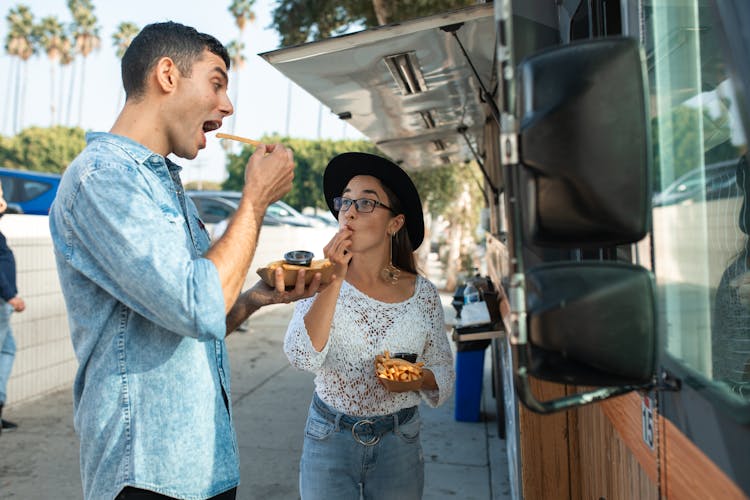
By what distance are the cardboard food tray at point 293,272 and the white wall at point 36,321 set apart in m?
5.41

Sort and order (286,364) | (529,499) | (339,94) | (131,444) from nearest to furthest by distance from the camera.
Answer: (131,444), (529,499), (339,94), (286,364)

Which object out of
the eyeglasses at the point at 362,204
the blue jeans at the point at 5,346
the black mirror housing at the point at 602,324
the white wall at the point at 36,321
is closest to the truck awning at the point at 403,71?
the eyeglasses at the point at 362,204

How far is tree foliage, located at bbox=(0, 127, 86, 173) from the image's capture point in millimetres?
50188

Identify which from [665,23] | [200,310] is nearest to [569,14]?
[665,23]

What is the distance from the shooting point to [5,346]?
5.41m

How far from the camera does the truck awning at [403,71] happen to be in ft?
10.0

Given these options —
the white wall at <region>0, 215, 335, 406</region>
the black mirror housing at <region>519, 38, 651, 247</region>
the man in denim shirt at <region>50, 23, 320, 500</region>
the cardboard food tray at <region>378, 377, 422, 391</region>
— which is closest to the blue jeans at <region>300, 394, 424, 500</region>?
the cardboard food tray at <region>378, 377, 422, 391</region>

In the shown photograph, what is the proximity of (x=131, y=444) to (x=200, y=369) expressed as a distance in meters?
0.25

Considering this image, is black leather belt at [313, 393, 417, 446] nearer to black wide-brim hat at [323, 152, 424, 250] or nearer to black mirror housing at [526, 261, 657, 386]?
black wide-brim hat at [323, 152, 424, 250]

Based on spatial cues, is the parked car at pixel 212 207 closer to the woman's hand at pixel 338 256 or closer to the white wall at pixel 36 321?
the white wall at pixel 36 321

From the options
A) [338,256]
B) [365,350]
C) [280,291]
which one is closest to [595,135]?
[280,291]

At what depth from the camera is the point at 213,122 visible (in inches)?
73.6

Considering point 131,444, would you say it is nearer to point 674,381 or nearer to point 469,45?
A: point 674,381

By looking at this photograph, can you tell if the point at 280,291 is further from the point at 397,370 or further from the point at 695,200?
the point at 695,200
